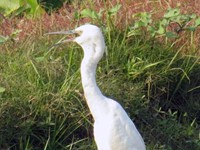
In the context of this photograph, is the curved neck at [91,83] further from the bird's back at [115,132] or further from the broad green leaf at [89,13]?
the broad green leaf at [89,13]

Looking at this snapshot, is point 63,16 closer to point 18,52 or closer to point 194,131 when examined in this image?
point 18,52

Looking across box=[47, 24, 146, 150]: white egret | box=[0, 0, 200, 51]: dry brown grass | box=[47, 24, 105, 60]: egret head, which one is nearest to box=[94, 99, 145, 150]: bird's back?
box=[47, 24, 146, 150]: white egret

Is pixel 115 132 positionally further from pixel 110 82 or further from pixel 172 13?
pixel 172 13

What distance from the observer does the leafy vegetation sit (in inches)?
240

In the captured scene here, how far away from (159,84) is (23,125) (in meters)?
1.23

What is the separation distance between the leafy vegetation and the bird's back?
95cm

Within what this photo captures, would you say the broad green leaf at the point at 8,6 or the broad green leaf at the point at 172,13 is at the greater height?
the broad green leaf at the point at 172,13

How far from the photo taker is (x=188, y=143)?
6.53 meters

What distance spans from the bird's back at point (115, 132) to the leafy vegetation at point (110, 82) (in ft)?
3.11

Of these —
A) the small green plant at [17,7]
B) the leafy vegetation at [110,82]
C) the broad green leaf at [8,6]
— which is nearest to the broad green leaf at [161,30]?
the leafy vegetation at [110,82]

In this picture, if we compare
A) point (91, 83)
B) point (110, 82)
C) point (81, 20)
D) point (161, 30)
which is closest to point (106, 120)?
point (91, 83)

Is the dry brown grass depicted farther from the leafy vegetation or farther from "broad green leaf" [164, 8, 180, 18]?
"broad green leaf" [164, 8, 180, 18]

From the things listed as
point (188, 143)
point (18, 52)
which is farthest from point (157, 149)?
point (18, 52)

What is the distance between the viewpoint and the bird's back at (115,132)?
16.9 feet
